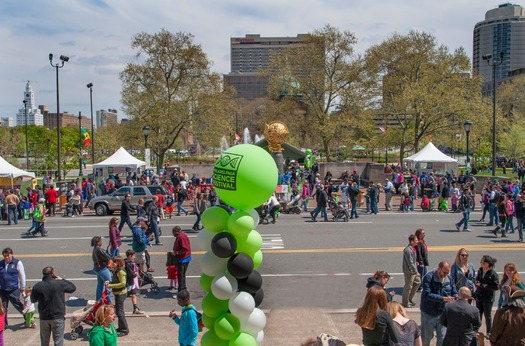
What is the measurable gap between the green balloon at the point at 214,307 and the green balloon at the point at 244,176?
1.19m

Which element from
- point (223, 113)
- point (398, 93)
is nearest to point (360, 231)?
point (223, 113)

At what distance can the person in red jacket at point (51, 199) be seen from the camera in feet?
78.4

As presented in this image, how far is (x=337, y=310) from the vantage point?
9.54 m

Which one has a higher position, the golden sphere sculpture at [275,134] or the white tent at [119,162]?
the golden sphere sculpture at [275,134]

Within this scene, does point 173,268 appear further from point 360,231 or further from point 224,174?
point 360,231

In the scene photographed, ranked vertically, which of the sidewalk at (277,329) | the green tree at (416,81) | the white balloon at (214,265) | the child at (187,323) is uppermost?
the green tree at (416,81)

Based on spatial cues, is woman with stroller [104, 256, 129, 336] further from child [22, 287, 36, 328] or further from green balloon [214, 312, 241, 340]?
green balloon [214, 312, 241, 340]

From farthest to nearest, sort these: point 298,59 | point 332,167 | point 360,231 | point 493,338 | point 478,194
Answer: point 298,59
point 332,167
point 478,194
point 360,231
point 493,338

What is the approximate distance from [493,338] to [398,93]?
127ft

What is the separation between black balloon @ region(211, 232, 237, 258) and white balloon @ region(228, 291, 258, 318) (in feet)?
1.70

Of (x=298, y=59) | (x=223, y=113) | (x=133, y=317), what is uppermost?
(x=298, y=59)

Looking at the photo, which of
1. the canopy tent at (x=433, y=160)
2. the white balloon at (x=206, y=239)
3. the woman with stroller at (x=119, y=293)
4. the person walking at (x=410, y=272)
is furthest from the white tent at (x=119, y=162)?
the white balloon at (x=206, y=239)

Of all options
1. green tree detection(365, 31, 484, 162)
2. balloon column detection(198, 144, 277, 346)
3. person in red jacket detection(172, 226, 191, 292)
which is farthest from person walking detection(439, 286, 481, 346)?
green tree detection(365, 31, 484, 162)

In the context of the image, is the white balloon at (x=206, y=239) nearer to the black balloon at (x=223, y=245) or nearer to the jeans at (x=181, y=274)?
the black balloon at (x=223, y=245)
